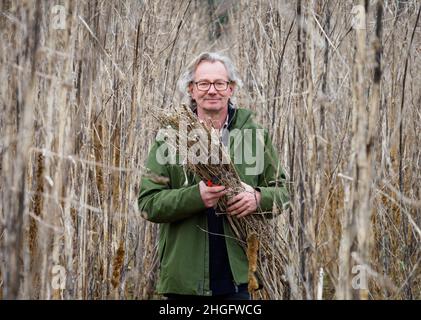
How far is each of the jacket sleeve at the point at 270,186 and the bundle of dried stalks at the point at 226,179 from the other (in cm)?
5

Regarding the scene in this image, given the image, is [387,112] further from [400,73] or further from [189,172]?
[189,172]

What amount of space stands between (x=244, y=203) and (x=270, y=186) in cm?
19

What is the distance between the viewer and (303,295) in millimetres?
1571

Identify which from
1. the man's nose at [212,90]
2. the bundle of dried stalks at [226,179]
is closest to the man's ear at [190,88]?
the man's nose at [212,90]

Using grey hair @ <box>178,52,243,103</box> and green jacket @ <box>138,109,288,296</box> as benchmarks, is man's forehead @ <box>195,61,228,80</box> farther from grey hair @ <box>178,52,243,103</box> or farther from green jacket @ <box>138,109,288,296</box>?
green jacket @ <box>138,109,288,296</box>

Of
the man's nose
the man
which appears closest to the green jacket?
the man

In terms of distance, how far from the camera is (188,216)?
1785 millimetres

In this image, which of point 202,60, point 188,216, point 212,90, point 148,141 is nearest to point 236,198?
point 188,216

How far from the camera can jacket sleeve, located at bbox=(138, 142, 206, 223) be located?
5.58 ft

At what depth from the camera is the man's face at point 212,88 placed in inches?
73.0

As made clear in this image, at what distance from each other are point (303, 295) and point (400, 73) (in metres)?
1.24

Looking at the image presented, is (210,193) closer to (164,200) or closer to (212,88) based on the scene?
(164,200)

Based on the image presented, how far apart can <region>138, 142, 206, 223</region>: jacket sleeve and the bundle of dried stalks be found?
0.25 feet
